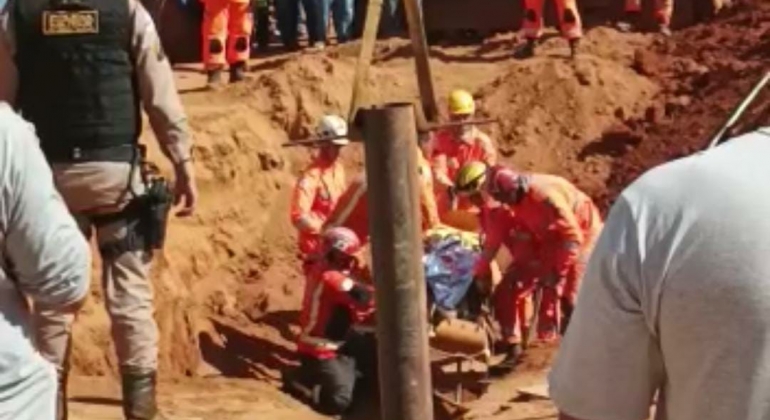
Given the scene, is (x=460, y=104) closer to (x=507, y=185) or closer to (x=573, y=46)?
(x=507, y=185)

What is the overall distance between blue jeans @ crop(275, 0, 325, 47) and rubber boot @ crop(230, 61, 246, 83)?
163 centimetres

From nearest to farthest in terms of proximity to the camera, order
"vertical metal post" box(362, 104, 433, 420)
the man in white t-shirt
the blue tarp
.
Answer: the man in white t-shirt → "vertical metal post" box(362, 104, 433, 420) → the blue tarp

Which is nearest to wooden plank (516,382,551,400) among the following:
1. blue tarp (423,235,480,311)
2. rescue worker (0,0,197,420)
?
blue tarp (423,235,480,311)

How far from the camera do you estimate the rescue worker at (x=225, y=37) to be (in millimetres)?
15602

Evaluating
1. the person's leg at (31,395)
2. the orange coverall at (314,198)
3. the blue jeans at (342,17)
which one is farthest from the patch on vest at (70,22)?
the blue jeans at (342,17)

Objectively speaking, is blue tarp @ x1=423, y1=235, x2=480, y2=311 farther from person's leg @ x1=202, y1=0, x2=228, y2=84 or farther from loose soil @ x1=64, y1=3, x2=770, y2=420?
person's leg @ x1=202, y1=0, x2=228, y2=84

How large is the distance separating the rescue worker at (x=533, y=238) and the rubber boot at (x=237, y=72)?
3.77m

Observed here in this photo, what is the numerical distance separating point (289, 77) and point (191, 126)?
176 cm

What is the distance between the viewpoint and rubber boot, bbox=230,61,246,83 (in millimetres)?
15797

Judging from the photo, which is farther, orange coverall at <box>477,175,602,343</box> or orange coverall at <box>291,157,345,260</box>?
orange coverall at <box>291,157,345,260</box>

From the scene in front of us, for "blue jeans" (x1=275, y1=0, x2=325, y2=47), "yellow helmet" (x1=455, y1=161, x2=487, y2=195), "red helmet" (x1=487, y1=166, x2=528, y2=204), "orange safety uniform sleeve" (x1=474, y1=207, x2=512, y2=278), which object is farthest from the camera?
"blue jeans" (x1=275, y1=0, x2=325, y2=47)

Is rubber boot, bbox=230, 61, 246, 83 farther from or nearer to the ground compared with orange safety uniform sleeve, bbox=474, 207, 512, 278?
farther from the ground

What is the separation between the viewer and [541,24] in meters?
16.8

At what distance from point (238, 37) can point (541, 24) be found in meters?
2.96
